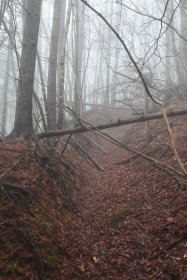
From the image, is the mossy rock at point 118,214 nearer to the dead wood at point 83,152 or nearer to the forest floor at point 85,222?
the forest floor at point 85,222

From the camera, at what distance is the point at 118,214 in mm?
6887

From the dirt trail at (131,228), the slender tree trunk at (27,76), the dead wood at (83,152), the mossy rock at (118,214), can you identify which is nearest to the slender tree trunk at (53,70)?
the dead wood at (83,152)

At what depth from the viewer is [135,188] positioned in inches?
326

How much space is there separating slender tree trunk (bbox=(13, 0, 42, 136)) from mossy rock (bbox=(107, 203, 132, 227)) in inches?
110

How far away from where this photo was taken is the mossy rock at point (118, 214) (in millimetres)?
6668

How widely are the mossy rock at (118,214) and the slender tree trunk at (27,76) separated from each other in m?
2.79

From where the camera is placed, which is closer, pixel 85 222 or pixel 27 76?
pixel 85 222

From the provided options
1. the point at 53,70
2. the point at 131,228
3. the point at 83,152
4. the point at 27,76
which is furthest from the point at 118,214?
the point at 53,70

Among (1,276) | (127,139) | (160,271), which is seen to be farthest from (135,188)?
(127,139)

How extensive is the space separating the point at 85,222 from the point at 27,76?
4041mm

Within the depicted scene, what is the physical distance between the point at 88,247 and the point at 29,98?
4.33 metres

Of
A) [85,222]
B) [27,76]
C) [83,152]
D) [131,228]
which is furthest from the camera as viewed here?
[83,152]

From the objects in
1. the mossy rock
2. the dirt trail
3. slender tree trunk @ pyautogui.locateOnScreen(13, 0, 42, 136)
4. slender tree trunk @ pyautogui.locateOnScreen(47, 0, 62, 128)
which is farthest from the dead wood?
the mossy rock

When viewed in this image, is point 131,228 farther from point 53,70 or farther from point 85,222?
point 53,70
